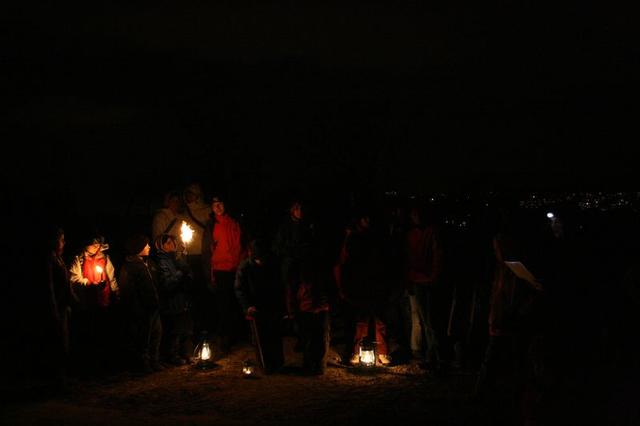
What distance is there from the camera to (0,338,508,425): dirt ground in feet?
23.3

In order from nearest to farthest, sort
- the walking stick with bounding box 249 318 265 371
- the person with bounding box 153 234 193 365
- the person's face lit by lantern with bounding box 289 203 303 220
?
the walking stick with bounding box 249 318 265 371
the person with bounding box 153 234 193 365
the person's face lit by lantern with bounding box 289 203 303 220

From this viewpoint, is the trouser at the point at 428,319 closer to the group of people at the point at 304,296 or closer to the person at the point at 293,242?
the group of people at the point at 304,296

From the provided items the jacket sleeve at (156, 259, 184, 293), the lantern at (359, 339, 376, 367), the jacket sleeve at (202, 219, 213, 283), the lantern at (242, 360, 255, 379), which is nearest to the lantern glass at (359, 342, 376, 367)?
the lantern at (359, 339, 376, 367)

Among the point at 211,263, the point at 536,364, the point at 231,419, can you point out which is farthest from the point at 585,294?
the point at 211,263

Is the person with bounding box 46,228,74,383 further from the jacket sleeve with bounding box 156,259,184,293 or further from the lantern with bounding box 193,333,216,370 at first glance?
the lantern with bounding box 193,333,216,370

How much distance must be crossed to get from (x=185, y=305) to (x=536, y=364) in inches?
213

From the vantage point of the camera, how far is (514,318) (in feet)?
24.1

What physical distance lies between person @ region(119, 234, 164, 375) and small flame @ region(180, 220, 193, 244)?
132 cm

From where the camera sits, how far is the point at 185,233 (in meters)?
10.9

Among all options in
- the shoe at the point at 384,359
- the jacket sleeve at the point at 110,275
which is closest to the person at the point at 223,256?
the jacket sleeve at the point at 110,275

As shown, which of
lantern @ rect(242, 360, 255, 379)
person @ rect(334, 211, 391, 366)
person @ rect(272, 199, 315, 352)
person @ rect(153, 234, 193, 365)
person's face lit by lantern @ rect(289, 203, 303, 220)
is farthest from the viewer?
person's face lit by lantern @ rect(289, 203, 303, 220)

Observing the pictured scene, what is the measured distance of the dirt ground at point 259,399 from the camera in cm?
709

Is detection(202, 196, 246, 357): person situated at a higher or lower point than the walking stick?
higher

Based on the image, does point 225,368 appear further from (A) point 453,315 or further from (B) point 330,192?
(B) point 330,192
